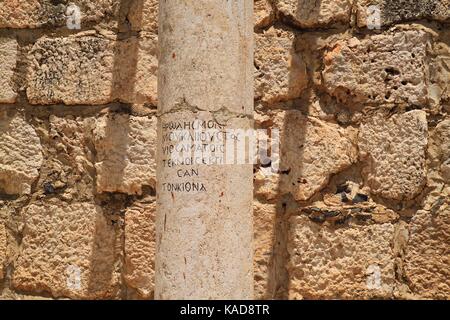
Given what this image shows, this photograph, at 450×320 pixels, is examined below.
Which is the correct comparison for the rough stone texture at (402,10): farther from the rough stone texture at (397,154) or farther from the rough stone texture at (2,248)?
the rough stone texture at (2,248)

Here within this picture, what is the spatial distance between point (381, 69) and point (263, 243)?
1.10 m

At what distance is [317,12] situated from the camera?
331 centimetres

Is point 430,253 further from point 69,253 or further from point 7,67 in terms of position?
point 7,67

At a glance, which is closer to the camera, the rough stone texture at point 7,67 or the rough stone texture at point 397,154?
the rough stone texture at point 397,154

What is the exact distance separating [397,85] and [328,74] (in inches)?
14.2

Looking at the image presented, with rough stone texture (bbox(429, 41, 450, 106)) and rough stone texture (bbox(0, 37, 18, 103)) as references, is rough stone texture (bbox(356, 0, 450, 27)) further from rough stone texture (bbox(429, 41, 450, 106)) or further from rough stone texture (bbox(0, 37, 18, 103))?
rough stone texture (bbox(0, 37, 18, 103))

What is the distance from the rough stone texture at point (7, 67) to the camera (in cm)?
348

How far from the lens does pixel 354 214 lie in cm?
320

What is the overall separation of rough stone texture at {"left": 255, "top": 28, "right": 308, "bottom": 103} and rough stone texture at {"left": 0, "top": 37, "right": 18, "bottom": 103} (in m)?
1.37

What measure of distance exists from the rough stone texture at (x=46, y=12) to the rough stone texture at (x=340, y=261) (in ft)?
5.14

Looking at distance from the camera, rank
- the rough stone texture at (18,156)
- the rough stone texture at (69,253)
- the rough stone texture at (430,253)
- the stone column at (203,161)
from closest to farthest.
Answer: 1. the stone column at (203,161)
2. the rough stone texture at (430,253)
3. the rough stone texture at (69,253)
4. the rough stone texture at (18,156)

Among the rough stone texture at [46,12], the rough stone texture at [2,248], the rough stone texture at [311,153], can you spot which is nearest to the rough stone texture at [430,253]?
the rough stone texture at [311,153]
